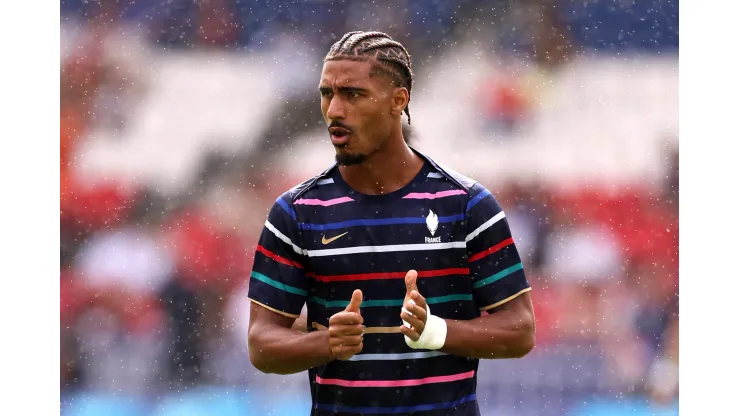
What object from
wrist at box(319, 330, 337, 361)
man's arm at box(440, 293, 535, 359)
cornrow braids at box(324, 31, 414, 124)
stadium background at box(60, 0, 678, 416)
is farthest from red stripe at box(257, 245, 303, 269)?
stadium background at box(60, 0, 678, 416)

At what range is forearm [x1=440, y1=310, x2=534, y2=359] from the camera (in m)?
2.14

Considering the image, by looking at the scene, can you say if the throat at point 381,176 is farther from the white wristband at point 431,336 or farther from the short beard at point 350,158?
the white wristband at point 431,336

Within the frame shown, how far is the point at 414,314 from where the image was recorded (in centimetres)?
204

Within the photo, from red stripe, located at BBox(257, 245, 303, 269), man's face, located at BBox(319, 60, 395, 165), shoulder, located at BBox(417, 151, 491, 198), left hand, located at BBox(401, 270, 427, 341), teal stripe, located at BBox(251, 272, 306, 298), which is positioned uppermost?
man's face, located at BBox(319, 60, 395, 165)

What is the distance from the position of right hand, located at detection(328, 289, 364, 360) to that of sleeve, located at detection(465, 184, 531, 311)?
0.39m

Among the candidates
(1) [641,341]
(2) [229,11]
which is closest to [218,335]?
(2) [229,11]

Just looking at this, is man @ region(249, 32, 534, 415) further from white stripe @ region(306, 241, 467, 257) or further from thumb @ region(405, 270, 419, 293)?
thumb @ region(405, 270, 419, 293)

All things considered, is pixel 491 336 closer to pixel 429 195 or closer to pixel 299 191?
pixel 429 195

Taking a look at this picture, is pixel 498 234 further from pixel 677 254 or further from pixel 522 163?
pixel 677 254

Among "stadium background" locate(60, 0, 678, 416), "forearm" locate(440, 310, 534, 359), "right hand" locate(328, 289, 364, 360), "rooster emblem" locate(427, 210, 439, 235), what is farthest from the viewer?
"stadium background" locate(60, 0, 678, 416)

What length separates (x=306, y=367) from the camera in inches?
84.4

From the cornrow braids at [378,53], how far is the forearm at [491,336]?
712 millimetres

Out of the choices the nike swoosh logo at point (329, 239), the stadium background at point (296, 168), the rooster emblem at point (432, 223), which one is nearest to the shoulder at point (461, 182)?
the rooster emblem at point (432, 223)

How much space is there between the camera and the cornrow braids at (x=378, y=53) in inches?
89.2
